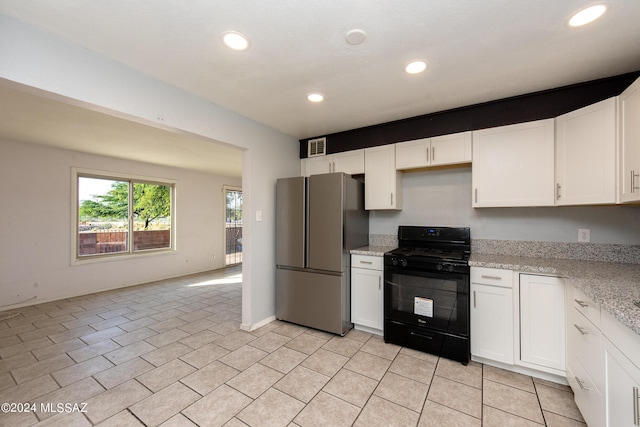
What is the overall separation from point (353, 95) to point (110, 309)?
171 inches

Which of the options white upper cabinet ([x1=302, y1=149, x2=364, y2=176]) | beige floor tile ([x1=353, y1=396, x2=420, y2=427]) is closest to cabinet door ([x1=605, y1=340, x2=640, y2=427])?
beige floor tile ([x1=353, y1=396, x2=420, y2=427])

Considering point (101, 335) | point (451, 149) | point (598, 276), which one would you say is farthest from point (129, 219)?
point (598, 276)

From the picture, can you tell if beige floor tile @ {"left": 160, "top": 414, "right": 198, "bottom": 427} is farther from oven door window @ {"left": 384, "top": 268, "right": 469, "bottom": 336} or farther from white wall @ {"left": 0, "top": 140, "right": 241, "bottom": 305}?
white wall @ {"left": 0, "top": 140, "right": 241, "bottom": 305}

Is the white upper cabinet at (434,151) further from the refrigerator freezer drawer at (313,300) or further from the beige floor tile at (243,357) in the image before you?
the beige floor tile at (243,357)

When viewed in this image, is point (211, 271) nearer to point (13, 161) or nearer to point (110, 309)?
point (110, 309)

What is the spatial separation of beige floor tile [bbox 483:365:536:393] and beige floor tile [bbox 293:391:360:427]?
1217 mm

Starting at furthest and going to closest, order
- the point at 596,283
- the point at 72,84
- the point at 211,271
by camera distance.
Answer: the point at 211,271 < the point at 72,84 < the point at 596,283

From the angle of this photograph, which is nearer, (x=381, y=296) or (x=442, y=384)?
(x=442, y=384)

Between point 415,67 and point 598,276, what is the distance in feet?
6.26

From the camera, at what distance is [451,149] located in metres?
2.66

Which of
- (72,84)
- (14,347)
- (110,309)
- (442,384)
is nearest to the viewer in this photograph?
(72,84)

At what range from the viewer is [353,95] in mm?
2412

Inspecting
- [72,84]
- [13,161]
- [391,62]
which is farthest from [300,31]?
[13,161]

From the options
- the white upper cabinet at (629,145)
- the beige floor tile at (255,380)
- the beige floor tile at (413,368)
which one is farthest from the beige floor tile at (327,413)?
the white upper cabinet at (629,145)
